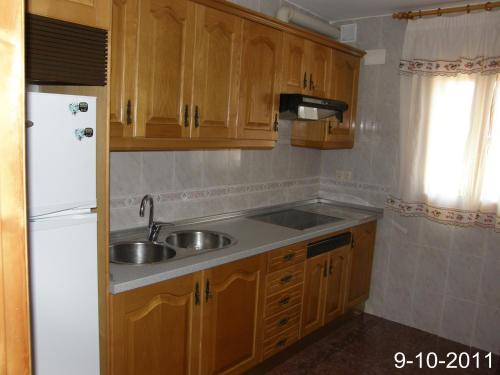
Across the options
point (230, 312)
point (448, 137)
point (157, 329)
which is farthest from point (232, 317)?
point (448, 137)

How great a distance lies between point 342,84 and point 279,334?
6.35 feet

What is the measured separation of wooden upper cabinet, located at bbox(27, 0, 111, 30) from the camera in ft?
4.52

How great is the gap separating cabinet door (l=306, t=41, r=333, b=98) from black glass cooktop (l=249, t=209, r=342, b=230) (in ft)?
3.05

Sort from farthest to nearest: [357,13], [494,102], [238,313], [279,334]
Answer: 1. [357,13]
2. [494,102]
3. [279,334]
4. [238,313]

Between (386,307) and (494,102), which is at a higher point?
(494,102)

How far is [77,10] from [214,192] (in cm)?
160

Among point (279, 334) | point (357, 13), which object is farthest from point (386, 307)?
point (357, 13)

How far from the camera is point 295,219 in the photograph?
326 centimetres

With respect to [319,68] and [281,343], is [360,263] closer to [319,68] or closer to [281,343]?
[281,343]

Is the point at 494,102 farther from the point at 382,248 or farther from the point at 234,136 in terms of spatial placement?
the point at 234,136

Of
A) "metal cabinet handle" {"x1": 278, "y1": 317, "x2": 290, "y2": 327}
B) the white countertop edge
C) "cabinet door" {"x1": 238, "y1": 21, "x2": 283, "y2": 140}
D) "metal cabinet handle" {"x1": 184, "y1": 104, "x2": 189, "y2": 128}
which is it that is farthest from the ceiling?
"metal cabinet handle" {"x1": 278, "y1": 317, "x2": 290, "y2": 327}

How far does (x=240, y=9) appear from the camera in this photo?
2.36m

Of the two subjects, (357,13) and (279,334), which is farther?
(357,13)

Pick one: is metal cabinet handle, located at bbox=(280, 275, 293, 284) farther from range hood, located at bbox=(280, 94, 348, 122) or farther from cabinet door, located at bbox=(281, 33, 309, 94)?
cabinet door, located at bbox=(281, 33, 309, 94)
